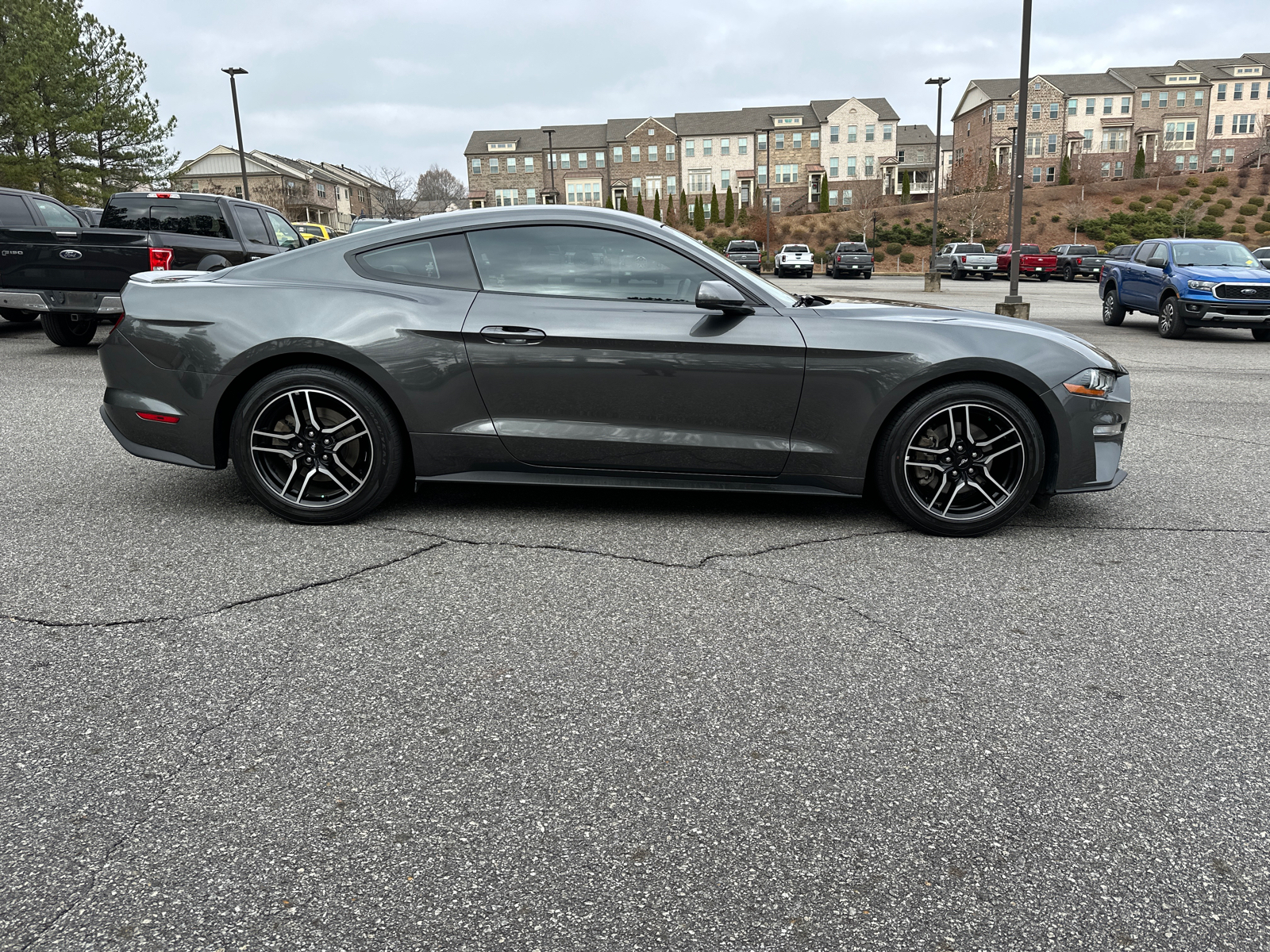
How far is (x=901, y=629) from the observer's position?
143 inches

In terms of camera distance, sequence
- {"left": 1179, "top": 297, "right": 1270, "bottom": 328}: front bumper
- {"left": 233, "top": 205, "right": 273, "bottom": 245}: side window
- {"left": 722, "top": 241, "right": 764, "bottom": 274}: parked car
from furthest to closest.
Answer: {"left": 722, "top": 241, "right": 764, "bottom": 274}: parked car
{"left": 1179, "top": 297, "right": 1270, "bottom": 328}: front bumper
{"left": 233, "top": 205, "right": 273, "bottom": 245}: side window

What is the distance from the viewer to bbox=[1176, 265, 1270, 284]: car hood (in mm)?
15531

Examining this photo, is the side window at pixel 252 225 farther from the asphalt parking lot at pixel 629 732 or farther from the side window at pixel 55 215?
the asphalt parking lot at pixel 629 732

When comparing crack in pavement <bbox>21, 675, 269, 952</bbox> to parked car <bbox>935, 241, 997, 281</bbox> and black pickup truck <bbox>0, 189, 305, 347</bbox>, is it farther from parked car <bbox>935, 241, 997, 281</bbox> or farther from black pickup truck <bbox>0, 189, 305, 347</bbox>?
parked car <bbox>935, 241, 997, 281</bbox>

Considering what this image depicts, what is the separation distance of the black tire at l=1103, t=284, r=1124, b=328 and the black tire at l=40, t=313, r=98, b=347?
56.2 feet

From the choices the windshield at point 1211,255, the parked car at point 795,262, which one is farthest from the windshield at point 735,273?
the parked car at point 795,262

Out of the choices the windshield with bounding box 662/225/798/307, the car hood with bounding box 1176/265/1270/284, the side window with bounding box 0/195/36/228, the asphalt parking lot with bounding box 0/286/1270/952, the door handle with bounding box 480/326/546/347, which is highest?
the side window with bounding box 0/195/36/228

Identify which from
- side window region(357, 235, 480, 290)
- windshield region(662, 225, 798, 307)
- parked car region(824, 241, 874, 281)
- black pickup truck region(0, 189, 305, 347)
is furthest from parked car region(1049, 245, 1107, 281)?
side window region(357, 235, 480, 290)

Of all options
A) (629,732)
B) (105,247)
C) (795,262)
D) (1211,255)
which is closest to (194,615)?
(629,732)

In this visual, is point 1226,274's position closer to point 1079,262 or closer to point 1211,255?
point 1211,255

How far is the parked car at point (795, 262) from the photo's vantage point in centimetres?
4656

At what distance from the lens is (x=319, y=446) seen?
15.9 ft

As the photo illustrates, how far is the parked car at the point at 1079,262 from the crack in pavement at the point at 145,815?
45.9 metres

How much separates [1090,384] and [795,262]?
142ft
